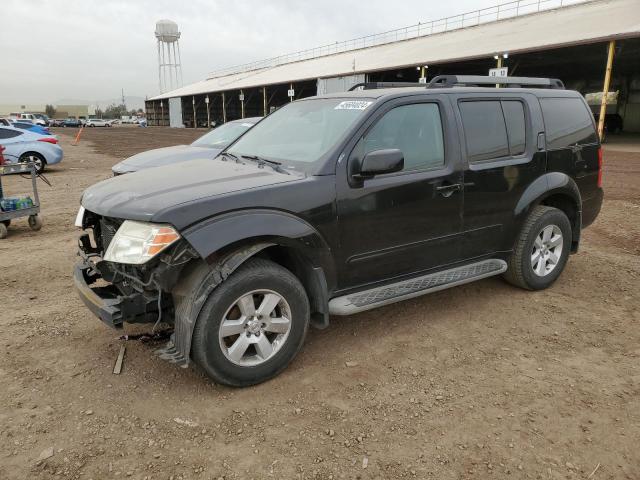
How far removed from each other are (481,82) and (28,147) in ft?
48.1

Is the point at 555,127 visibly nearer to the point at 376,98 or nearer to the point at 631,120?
the point at 376,98

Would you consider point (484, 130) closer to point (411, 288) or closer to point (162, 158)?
point (411, 288)

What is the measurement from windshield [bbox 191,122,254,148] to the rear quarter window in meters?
5.63

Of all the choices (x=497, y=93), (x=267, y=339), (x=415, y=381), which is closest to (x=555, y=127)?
(x=497, y=93)

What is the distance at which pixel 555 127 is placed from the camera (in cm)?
463

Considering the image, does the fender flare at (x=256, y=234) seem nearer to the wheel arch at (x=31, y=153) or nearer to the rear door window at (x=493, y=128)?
the rear door window at (x=493, y=128)

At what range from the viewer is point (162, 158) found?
793 centimetres

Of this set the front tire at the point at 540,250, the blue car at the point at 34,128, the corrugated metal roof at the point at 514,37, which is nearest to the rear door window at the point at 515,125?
the front tire at the point at 540,250

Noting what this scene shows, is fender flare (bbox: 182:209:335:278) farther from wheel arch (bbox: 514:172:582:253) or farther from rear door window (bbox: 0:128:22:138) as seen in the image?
rear door window (bbox: 0:128:22:138)

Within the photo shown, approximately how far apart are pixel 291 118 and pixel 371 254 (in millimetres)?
1508

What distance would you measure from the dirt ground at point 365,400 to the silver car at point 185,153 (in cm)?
357

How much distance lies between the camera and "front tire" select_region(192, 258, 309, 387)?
2932 millimetres

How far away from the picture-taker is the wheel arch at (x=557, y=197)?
4436 millimetres

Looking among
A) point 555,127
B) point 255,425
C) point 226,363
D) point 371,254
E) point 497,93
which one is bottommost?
point 255,425
